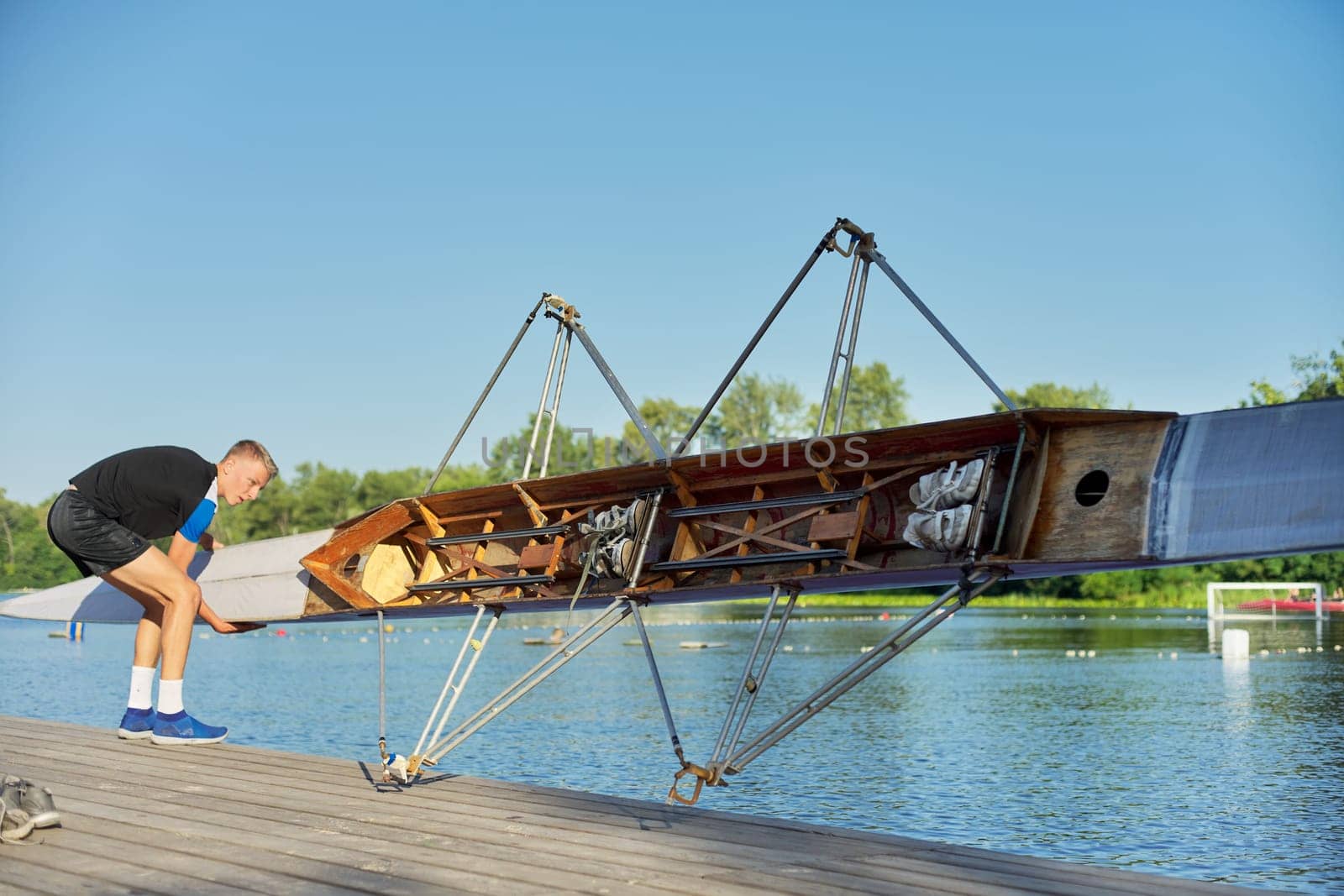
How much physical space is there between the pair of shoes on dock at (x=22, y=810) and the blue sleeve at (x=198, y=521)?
288 cm

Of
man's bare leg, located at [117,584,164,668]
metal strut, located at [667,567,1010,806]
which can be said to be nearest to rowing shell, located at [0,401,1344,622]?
metal strut, located at [667,567,1010,806]

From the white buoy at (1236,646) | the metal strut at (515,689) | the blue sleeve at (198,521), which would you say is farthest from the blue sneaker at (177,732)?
the white buoy at (1236,646)

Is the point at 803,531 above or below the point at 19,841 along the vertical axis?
above

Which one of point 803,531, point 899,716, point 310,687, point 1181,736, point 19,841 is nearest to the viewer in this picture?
point 19,841

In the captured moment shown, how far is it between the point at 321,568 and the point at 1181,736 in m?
10.8

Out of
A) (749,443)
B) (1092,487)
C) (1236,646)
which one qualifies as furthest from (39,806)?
(749,443)

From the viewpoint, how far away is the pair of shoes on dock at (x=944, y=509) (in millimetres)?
5691

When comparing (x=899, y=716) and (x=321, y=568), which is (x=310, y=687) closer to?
(x=899, y=716)

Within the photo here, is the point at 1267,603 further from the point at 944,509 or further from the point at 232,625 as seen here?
the point at 944,509

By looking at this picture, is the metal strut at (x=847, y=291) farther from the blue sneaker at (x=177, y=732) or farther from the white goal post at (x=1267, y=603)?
the white goal post at (x=1267, y=603)

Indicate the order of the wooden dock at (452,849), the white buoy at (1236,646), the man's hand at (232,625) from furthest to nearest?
the white buoy at (1236,646)
the man's hand at (232,625)
the wooden dock at (452,849)

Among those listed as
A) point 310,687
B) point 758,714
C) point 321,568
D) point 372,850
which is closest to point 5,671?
point 310,687

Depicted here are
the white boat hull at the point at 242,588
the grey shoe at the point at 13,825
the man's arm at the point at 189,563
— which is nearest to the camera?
the grey shoe at the point at 13,825

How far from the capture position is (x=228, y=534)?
101 m
